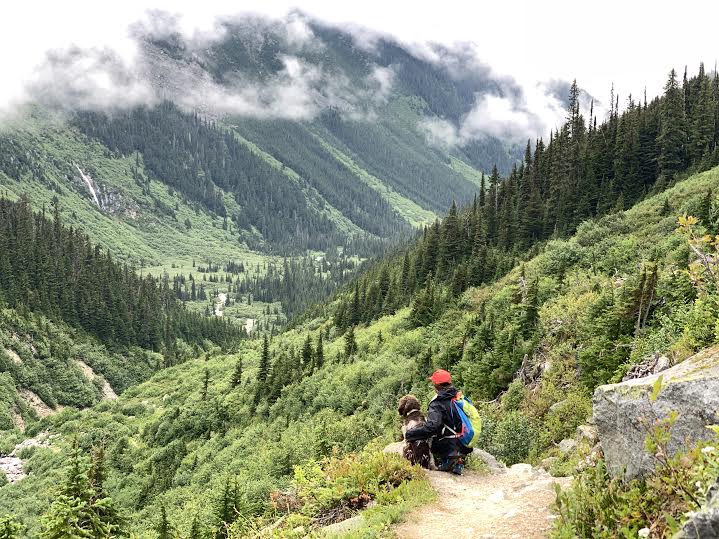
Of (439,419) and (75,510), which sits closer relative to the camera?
(439,419)

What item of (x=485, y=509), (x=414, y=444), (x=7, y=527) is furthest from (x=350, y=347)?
(x=485, y=509)

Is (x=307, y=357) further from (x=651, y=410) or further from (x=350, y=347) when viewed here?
(x=651, y=410)

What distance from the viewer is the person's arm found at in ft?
38.4

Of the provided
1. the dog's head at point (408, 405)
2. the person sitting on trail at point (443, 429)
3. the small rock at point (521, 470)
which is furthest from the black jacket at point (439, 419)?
the small rock at point (521, 470)

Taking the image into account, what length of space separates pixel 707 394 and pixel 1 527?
1768cm

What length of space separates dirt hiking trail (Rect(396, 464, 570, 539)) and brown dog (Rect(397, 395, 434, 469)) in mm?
368

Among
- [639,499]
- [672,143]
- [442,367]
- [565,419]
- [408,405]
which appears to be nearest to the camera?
[639,499]

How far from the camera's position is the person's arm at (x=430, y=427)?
38.4 ft

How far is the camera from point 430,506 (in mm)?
10227

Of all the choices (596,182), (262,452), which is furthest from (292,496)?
(596,182)

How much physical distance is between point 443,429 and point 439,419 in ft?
1.02

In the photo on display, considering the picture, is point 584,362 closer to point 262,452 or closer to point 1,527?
point 1,527

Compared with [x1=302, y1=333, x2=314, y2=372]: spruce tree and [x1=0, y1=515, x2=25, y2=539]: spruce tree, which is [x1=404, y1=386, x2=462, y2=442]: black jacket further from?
[x1=302, y1=333, x2=314, y2=372]: spruce tree

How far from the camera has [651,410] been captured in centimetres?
741
